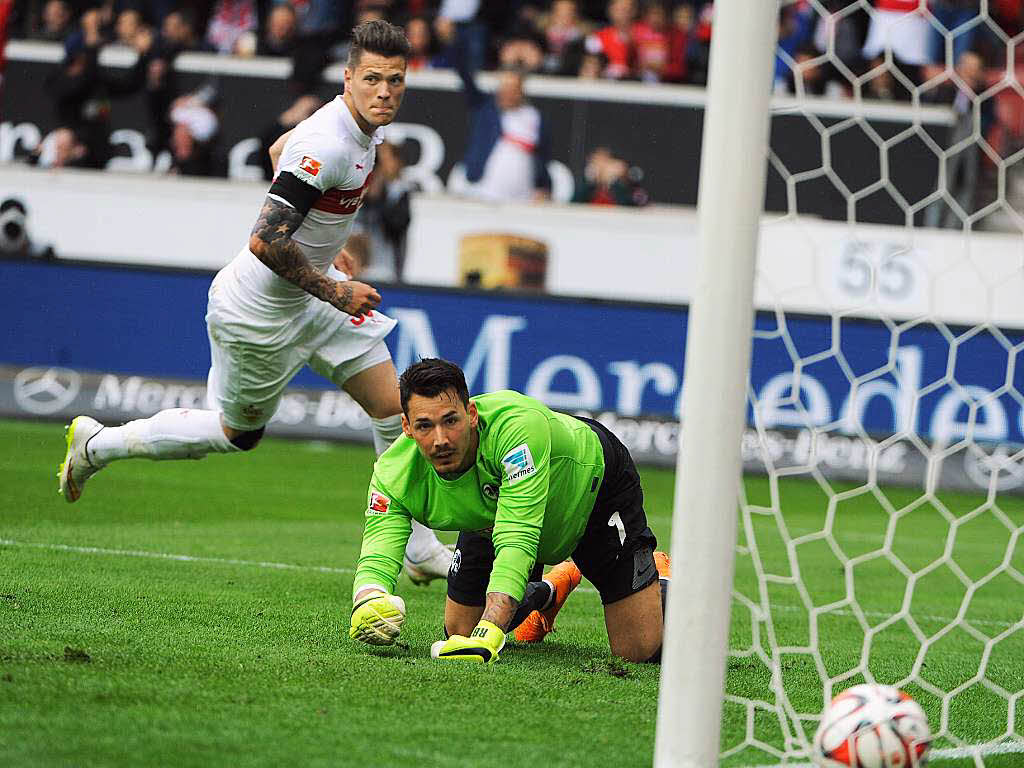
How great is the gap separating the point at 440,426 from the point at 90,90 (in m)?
12.7

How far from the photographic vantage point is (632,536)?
5.38 metres

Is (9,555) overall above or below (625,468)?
below

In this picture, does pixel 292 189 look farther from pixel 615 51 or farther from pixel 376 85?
pixel 615 51

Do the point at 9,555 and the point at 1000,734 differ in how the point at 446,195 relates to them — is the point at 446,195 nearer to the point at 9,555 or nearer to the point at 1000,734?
the point at 9,555

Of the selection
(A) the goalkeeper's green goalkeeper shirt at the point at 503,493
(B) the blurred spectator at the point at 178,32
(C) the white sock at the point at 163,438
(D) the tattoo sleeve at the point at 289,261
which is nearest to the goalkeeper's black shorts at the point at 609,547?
(A) the goalkeeper's green goalkeeper shirt at the point at 503,493

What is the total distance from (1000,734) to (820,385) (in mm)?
8585

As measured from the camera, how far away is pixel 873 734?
3695 millimetres

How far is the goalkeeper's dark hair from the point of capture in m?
4.66

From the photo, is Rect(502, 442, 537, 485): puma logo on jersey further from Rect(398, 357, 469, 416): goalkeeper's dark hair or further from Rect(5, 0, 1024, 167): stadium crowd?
Rect(5, 0, 1024, 167): stadium crowd

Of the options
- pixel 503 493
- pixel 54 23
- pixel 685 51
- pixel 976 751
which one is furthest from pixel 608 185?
pixel 976 751

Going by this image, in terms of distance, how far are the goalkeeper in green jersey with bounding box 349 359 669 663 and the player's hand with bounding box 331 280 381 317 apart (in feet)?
2.88

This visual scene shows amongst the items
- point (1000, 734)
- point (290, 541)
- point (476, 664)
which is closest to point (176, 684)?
point (476, 664)

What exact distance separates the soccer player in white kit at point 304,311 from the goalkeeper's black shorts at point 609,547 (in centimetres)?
101

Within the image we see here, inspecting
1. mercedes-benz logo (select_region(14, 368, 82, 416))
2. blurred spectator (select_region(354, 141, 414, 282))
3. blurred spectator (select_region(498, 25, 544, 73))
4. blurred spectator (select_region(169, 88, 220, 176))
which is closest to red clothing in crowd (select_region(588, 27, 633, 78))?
blurred spectator (select_region(498, 25, 544, 73))
